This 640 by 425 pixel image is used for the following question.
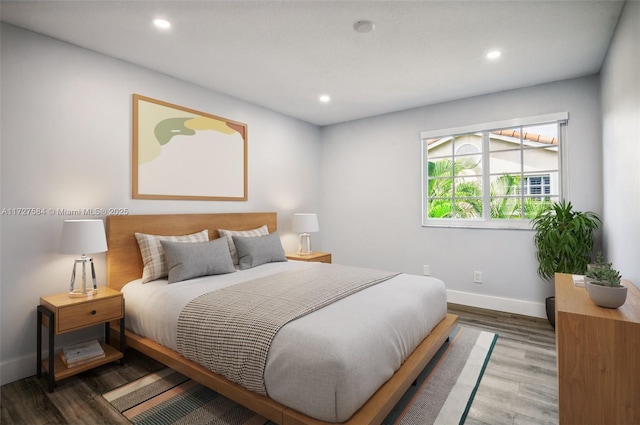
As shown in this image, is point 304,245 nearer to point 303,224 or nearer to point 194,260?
point 303,224

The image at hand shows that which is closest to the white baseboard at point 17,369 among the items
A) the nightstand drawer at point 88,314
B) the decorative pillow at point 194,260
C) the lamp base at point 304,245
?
the nightstand drawer at point 88,314

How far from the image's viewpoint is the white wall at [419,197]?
10.9 feet

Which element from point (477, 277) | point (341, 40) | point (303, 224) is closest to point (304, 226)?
point (303, 224)

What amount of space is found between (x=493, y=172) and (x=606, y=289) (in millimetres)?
2555

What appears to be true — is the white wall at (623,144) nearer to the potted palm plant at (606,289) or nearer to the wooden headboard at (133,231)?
the potted palm plant at (606,289)

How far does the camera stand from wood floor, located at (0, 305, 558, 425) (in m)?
1.90

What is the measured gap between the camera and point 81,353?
241 cm

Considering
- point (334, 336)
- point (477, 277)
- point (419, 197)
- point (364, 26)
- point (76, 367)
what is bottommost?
point (76, 367)

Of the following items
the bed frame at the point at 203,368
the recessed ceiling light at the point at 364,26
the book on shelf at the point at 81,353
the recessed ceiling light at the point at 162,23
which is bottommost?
the book on shelf at the point at 81,353

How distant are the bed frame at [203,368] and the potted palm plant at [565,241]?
46.6 inches

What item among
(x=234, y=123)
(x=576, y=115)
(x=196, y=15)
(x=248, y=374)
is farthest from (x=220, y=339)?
(x=576, y=115)

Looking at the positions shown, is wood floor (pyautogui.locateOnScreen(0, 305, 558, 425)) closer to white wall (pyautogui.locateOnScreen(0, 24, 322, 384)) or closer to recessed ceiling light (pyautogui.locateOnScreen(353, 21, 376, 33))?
white wall (pyautogui.locateOnScreen(0, 24, 322, 384))

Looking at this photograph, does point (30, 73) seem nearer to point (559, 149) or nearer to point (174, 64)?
point (174, 64)

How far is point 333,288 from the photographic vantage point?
237cm
